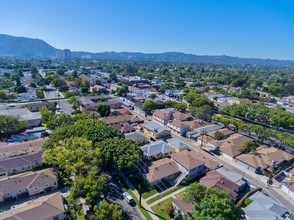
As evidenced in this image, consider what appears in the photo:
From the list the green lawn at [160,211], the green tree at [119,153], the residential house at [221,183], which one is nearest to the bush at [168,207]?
the green lawn at [160,211]

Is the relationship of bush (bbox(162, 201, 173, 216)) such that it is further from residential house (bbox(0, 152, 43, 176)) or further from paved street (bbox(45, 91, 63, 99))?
paved street (bbox(45, 91, 63, 99))

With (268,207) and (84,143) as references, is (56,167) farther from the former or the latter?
(268,207)

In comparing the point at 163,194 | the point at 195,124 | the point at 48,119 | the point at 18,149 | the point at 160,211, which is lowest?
the point at 160,211

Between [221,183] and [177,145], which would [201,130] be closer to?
[177,145]

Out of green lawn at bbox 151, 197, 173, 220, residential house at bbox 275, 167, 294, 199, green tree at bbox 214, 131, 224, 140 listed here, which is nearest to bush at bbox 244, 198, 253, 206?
residential house at bbox 275, 167, 294, 199

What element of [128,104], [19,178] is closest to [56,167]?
[19,178]

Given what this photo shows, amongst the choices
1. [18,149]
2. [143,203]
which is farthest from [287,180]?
[18,149]

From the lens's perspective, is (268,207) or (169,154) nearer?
(268,207)
